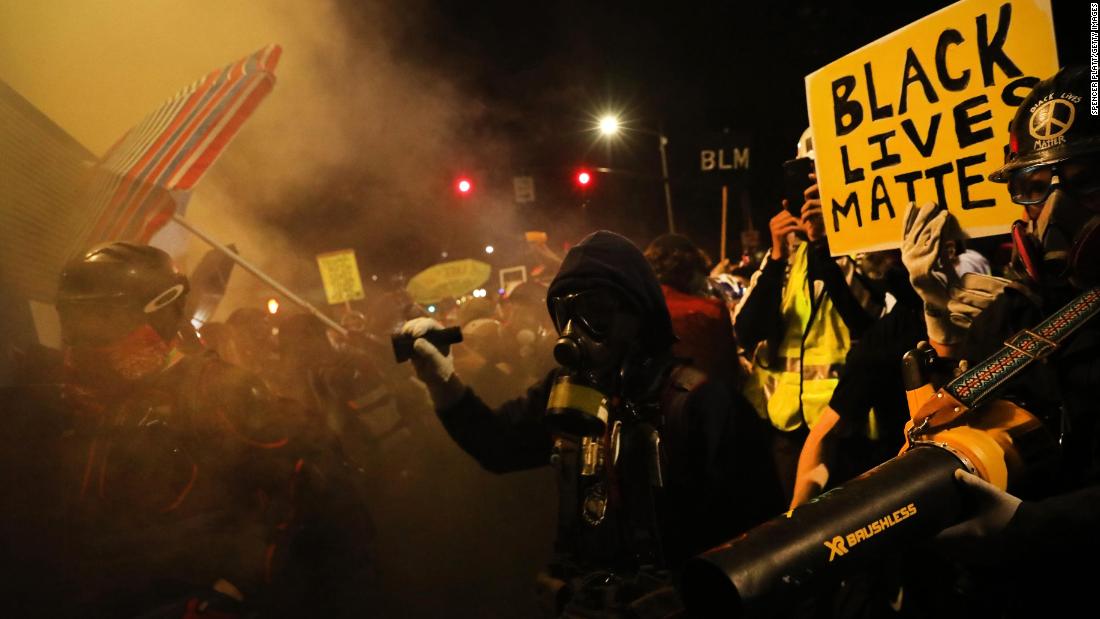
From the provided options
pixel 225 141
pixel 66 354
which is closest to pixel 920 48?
pixel 225 141

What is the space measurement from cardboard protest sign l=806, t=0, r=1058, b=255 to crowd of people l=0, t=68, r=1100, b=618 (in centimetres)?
15

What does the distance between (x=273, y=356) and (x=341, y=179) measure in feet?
5.42

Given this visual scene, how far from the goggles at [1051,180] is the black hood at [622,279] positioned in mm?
1052

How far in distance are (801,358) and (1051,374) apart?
6.02 feet

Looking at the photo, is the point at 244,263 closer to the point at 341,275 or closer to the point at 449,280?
the point at 341,275

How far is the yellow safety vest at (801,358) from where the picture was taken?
2.95 meters

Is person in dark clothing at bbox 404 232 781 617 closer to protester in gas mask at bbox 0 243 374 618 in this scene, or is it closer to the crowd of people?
the crowd of people

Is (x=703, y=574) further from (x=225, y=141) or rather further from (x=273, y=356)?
(x=273, y=356)

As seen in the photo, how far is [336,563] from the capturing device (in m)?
2.59

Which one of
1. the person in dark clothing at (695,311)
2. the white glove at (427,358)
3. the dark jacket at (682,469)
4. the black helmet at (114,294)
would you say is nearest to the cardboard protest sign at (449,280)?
the person in dark clothing at (695,311)

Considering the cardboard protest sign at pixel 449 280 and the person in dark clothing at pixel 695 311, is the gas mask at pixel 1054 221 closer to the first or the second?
the person in dark clothing at pixel 695 311

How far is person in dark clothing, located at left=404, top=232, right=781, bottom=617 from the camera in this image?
1.85 meters

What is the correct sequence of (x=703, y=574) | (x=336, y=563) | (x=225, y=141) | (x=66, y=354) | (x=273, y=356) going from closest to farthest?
(x=703, y=574) → (x=66, y=354) → (x=336, y=563) → (x=225, y=141) → (x=273, y=356)

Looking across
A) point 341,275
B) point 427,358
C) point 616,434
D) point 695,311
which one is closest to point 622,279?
point 616,434
